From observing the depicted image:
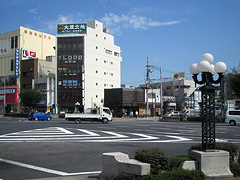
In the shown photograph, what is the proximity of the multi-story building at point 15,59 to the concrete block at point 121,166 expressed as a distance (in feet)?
245

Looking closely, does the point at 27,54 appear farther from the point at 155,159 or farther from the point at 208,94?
the point at 155,159

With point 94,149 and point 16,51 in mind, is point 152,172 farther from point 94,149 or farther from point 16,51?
point 16,51

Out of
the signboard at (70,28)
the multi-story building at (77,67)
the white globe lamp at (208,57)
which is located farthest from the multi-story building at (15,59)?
the white globe lamp at (208,57)

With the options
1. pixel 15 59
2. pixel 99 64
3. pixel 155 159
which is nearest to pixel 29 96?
pixel 15 59

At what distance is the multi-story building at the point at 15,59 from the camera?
79.9 metres

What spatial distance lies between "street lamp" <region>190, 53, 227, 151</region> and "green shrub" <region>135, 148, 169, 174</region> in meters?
1.34

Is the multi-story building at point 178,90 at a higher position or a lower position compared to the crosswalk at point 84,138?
higher

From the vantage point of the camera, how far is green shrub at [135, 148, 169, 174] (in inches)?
258

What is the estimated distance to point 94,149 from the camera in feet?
42.5

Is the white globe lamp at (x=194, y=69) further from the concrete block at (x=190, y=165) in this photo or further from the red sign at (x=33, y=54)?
the red sign at (x=33, y=54)

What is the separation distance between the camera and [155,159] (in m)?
6.58

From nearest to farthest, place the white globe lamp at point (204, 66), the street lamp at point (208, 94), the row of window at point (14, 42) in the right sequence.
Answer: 1. the street lamp at point (208, 94)
2. the white globe lamp at point (204, 66)
3. the row of window at point (14, 42)

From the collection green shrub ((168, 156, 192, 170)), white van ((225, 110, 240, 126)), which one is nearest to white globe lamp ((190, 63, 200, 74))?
green shrub ((168, 156, 192, 170))

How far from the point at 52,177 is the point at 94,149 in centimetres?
527
